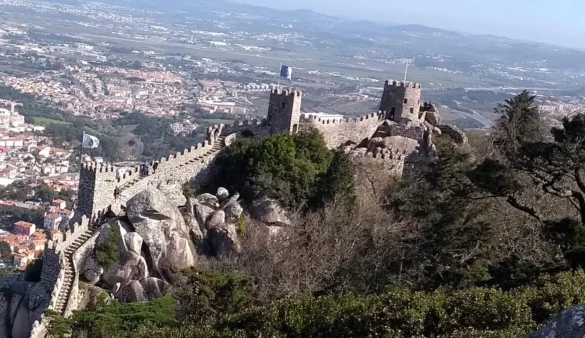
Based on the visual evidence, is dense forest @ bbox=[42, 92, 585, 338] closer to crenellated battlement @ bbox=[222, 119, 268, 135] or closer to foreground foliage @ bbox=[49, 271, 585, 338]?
foreground foliage @ bbox=[49, 271, 585, 338]

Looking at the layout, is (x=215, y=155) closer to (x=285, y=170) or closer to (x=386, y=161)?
(x=285, y=170)

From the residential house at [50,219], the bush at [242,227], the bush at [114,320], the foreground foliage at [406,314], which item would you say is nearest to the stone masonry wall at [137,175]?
the bush at [242,227]

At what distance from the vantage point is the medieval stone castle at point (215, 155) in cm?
1902

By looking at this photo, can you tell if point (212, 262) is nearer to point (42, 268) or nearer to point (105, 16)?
point (42, 268)

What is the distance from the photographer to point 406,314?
10.6m

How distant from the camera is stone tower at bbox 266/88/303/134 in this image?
76.8 ft

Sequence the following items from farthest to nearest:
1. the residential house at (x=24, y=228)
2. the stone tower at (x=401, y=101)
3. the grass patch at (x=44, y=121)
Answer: the grass patch at (x=44, y=121)
the residential house at (x=24, y=228)
the stone tower at (x=401, y=101)

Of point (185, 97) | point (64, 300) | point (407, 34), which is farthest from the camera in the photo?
Result: point (407, 34)

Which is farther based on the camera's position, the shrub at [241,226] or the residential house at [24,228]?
the residential house at [24,228]

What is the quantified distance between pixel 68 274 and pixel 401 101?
1365cm

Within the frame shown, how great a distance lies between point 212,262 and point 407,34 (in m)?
129

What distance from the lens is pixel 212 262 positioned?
19.8 metres

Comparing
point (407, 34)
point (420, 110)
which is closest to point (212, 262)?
point (420, 110)

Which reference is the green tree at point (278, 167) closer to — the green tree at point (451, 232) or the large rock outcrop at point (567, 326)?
the green tree at point (451, 232)
